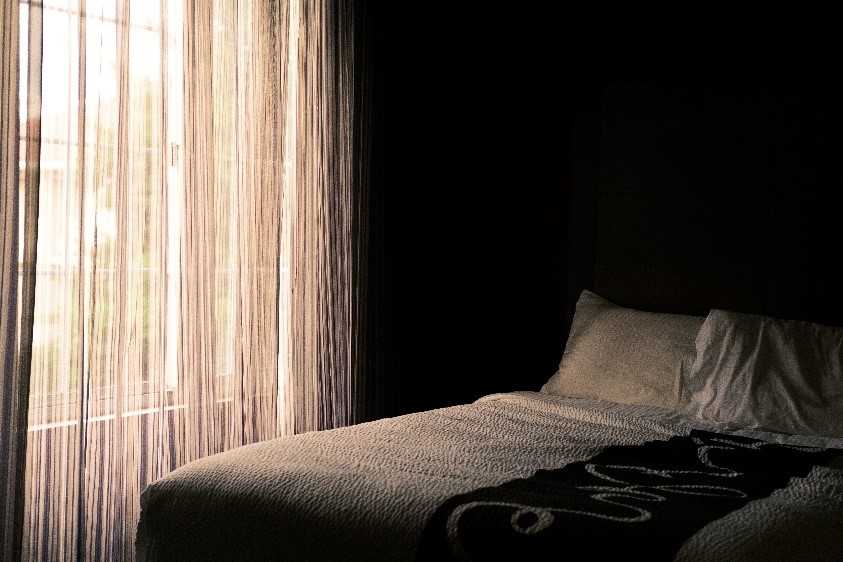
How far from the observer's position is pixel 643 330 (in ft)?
10.7

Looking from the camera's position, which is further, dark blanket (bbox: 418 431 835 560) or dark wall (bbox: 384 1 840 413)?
dark wall (bbox: 384 1 840 413)

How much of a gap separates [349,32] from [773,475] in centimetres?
214

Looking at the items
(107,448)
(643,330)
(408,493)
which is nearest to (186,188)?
(107,448)

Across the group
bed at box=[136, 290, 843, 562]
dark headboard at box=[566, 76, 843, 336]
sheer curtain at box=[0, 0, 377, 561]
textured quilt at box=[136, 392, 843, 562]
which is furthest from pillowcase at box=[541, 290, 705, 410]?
sheer curtain at box=[0, 0, 377, 561]

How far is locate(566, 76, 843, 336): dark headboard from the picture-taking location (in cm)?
319

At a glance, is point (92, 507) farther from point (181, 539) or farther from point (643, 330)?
point (643, 330)

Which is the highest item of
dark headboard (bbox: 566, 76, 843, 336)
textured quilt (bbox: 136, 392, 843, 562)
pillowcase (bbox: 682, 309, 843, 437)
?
dark headboard (bbox: 566, 76, 843, 336)

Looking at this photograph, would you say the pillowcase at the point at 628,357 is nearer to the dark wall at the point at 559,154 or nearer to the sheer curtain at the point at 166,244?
the dark wall at the point at 559,154

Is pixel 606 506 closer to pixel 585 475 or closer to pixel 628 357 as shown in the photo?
pixel 585 475

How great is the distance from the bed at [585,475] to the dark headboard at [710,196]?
0.86 feet

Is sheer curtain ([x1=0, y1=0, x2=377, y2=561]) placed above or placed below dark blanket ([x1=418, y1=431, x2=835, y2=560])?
above

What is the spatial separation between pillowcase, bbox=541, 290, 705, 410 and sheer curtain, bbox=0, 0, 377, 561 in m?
0.77

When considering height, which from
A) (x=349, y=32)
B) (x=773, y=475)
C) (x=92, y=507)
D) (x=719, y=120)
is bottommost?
(x=92, y=507)

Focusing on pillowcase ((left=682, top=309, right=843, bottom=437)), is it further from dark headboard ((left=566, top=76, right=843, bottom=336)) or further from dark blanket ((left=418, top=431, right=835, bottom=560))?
dark blanket ((left=418, top=431, right=835, bottom=560))
